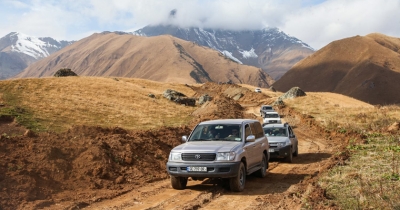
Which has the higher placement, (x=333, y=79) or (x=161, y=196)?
(x=333, y=79)

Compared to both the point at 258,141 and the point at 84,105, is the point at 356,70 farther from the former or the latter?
the point at 258,141

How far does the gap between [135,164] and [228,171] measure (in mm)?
5634

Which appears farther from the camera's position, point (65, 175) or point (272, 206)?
point (65, 175)

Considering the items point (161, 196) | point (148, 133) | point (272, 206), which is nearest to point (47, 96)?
point (148, 133)

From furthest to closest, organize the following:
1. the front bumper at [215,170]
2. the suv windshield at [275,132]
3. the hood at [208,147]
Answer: the suv windshield at [275,132] → the hood at [208,147] → the front bumper at [215,170]

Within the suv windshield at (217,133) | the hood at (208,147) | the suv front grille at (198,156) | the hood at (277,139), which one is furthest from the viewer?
the hood at (277,139)

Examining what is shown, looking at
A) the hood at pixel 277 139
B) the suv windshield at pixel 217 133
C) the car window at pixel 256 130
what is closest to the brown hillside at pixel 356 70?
the hood at pixel 277 139

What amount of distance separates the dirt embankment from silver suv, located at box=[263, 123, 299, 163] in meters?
0.47

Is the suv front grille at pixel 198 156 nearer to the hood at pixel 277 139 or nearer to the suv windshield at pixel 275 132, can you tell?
the hood at pixel 277 139

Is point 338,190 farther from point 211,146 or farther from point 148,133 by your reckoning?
point 148,133

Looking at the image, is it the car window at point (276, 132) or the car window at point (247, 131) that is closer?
the car window at point (247, 131)

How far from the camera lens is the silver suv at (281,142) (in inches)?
678

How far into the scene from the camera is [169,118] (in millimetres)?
36125

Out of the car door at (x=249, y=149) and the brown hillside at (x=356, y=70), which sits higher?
the brown hillside at (x=356, y=70)
